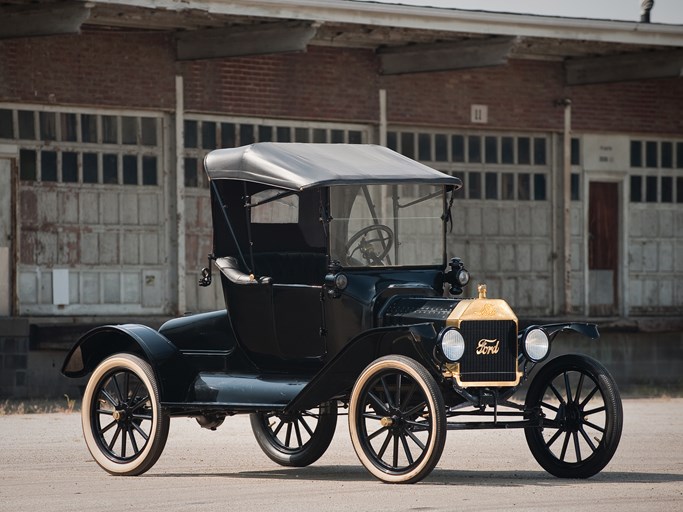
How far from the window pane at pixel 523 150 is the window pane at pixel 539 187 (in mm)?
289

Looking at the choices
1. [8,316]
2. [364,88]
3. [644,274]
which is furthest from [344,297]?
[644,274]

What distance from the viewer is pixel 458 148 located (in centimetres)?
2028

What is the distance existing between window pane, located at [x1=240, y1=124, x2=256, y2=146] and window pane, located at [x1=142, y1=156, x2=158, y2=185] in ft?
3.87

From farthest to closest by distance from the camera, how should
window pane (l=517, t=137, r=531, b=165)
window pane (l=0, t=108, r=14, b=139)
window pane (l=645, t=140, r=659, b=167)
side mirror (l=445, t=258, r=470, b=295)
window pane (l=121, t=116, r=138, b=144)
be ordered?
1. window pane (l=645, t=140, r=659, b=167)
2. window pane (l=517, t=137, r=531, b=165)
3. window pane (l=121, t=116, r=138, b=144)
4. window pane (l=0, t=108, r=14, b=139)
5. side mirror (l=445, t=258, r=470, b=295)

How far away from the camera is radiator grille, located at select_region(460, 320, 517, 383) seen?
9.20 m

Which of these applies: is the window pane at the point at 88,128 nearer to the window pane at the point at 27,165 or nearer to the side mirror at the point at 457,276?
the window pane at the point at 27,165

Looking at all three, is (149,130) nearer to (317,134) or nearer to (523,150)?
(317,134)

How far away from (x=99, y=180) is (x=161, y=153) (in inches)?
34.9

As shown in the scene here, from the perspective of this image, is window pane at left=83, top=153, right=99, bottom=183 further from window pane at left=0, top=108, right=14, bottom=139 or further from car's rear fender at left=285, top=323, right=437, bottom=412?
car's rear fender at left=285, top=323, right=437, bottom=412

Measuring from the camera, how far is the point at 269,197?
34.2 ft

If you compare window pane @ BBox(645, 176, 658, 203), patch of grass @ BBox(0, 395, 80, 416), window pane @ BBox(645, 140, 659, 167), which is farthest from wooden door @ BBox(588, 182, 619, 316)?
patch of grass @ BBox(0, 395, 80, 416)

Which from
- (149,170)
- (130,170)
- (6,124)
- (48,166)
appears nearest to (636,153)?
(149,170)

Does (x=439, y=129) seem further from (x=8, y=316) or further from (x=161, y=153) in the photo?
(x=8, y=316)

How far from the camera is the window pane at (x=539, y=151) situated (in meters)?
20.9
